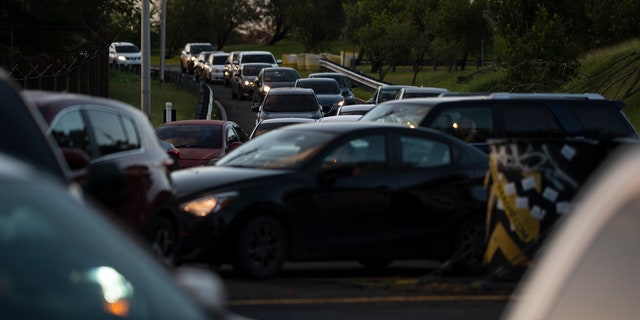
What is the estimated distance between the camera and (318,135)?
45.8 ft

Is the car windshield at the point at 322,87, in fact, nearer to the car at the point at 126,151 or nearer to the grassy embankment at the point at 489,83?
the grassy embankment at the point at 489,83

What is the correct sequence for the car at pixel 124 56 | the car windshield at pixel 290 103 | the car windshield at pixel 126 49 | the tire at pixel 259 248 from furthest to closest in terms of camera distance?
the car windshield at pixel 126 49 → the car at pixel 124 56 → the car windshield at pixel 290 103 → the tire at pixel 259 248

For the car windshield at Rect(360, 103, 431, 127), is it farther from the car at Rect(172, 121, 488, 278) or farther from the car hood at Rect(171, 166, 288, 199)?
the car hood at Rect(171, 166, 288, 199)

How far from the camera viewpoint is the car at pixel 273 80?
48.6 metres

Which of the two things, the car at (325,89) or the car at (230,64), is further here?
the car at (230,64)

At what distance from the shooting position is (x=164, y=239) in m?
11.4

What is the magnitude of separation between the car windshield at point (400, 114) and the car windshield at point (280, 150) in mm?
3259

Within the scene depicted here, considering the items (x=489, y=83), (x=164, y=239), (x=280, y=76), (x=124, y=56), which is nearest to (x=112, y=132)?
(x=164, y=239)

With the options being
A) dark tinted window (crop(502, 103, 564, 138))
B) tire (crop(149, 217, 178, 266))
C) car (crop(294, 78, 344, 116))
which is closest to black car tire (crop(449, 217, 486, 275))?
tire (crop(149, 217, 178, 266))

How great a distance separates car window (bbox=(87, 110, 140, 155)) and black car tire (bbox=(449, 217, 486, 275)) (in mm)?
3714

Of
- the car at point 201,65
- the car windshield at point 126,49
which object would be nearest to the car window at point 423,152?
the car at point 201,65

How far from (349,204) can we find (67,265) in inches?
382

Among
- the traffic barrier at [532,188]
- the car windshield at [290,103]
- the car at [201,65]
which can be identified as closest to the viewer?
the traffic barrier at [532,188]

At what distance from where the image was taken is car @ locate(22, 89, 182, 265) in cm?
1054
